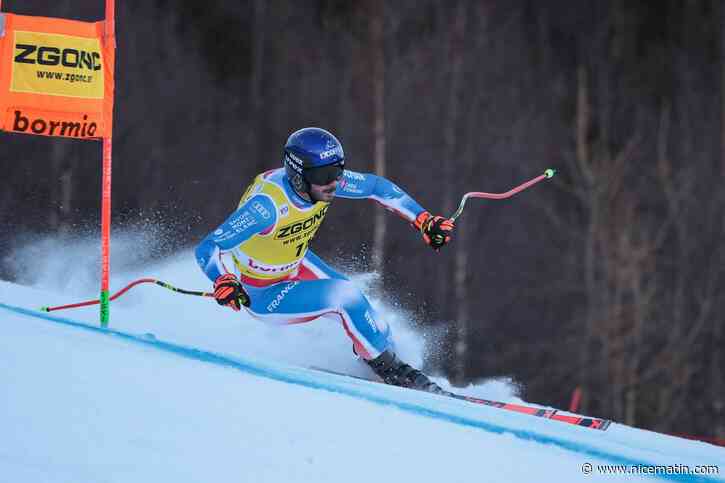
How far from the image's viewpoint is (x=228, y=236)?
468cm

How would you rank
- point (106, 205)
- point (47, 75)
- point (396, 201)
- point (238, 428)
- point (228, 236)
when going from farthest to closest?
point (396, 201)
point (106, 205)
point (47, 75)
point (228, 236)
point (238, 428)

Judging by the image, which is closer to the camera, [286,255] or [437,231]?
[437,231]

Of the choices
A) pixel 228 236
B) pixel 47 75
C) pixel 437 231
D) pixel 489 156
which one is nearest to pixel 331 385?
pixel 228 236

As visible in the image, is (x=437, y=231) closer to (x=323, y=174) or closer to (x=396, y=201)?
(x=396, y=201)

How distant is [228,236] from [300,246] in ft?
2.10

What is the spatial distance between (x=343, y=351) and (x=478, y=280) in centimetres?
1006

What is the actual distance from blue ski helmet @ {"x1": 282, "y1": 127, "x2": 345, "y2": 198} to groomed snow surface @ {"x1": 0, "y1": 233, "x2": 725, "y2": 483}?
103 cm

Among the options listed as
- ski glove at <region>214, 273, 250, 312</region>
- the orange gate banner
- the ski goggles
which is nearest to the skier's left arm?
the ski goggles

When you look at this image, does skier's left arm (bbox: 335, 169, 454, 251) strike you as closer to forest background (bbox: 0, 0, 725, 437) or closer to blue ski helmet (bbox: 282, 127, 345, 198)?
blue ski helmet (bbox: 282, 127, 345, 198)

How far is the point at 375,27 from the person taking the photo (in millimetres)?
13375

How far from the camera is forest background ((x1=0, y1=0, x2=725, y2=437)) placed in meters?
13.3

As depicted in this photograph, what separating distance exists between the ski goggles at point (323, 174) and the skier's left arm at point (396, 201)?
1.03 ft

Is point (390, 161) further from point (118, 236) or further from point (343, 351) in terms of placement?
point (343, 351)

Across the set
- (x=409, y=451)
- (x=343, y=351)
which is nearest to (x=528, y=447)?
(x=409, y=451)
